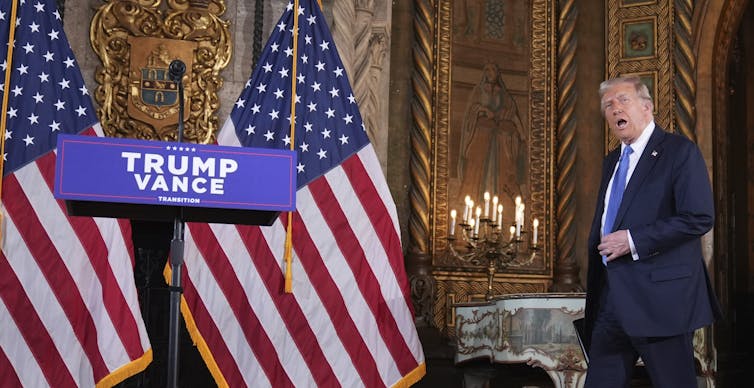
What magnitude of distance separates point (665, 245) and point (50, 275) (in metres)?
3.74

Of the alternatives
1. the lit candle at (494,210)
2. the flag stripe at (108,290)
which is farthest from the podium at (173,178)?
the lit candle at (494,210)

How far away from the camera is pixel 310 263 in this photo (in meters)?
6.62

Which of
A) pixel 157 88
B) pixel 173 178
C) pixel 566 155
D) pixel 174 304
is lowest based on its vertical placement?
pixel 174 304

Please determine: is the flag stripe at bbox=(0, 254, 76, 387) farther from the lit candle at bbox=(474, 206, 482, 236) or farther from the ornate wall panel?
the lit candle at bbox=(474, 206, 482, 236)

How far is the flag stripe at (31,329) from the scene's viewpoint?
592 cm

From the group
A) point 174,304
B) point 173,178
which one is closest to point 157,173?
point 173,178

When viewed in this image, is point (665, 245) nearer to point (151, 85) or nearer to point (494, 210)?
point (151, 85)

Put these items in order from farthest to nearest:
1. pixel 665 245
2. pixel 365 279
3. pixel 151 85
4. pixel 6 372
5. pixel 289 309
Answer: pixel 151 85 → pixel 365 279 → pixel 289 309 → pixel 6 372 → pixel 665 245

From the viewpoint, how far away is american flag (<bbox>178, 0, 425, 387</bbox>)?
641 cm

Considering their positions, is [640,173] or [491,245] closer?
[640,173]

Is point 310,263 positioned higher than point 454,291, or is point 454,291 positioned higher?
point 310,263

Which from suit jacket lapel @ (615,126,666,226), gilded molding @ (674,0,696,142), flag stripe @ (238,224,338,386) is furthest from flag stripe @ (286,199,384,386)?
gilded molding @ (674,0,696,142)

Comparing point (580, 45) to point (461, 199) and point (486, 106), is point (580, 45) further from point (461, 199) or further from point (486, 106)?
point (461, 199)

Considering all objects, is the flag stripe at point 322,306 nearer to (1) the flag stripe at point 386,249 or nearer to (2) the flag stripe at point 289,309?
(2) the flag stripe at point 289,309
